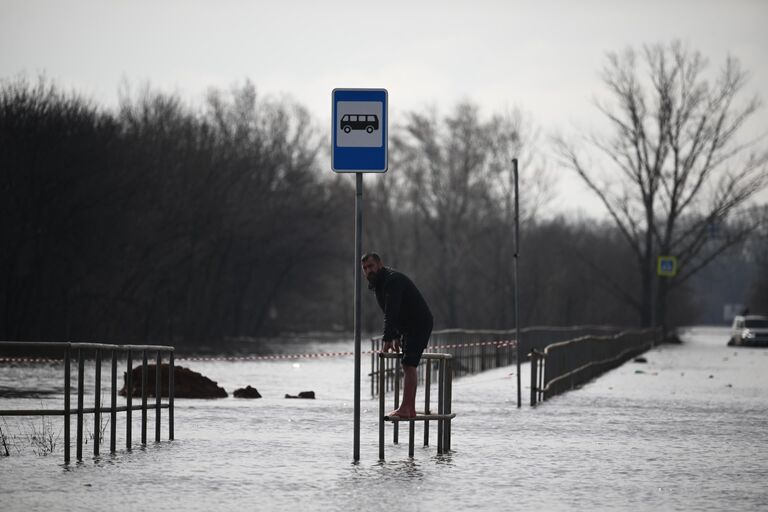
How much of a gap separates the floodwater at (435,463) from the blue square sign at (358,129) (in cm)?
267

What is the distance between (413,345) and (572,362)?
566 inches

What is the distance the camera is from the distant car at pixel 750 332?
63.4 meters

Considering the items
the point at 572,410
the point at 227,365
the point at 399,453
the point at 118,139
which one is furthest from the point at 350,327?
the point at 399,453

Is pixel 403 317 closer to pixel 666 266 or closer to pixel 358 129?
pixel 358 129

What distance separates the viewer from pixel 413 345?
46.1 feet

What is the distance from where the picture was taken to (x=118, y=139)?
171 feet

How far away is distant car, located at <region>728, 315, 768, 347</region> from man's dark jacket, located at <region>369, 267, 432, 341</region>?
5157cm

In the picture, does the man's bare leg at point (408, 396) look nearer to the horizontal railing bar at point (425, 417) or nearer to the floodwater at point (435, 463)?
the horizontal railing bar at point (425, 417)

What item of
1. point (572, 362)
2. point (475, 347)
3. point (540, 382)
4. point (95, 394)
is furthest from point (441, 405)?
point (475, 347)

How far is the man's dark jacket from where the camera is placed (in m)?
13.9

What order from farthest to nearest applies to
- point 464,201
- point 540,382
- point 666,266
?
point 464,201 → point 666,266 → point 540,382

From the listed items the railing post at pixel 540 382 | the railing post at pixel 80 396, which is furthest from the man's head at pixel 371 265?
the railing post at pixel 540 382

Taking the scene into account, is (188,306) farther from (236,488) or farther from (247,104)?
(236,488)

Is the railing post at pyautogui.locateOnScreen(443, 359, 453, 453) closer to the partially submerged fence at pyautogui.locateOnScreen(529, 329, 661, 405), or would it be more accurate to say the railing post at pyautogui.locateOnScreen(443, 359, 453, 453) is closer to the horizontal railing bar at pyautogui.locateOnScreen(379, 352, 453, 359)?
the horizontal railing bar at pyautogui.locateOnScreen(379, 352, 453, 359)
